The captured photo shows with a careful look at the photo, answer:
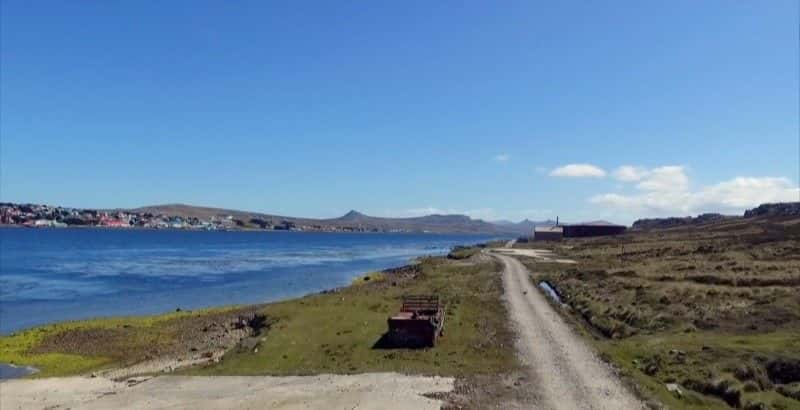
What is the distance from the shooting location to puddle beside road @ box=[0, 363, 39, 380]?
1438 inches

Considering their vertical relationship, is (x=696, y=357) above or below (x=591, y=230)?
below

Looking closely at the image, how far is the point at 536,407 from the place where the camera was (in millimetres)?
22781

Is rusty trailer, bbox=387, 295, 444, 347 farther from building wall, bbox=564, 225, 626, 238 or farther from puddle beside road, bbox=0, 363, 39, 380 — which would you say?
building wall, bbox=564, 225, 626, 238

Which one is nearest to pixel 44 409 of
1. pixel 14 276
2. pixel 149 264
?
pixel 14 276

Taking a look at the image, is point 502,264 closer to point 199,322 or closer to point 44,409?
point 199,322

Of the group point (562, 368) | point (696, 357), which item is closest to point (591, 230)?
point (696, 357)

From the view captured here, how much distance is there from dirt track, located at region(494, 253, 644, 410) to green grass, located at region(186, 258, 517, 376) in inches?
47.5

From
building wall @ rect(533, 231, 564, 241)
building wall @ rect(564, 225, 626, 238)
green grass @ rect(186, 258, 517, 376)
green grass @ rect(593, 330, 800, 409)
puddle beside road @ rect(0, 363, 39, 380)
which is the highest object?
building wall @ rect(564, 225, 626, 238)

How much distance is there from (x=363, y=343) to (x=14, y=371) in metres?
21.2

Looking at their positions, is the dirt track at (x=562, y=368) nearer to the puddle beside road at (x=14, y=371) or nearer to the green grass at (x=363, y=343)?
the green grass at (x=363, y=343)

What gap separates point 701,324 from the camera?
116ft

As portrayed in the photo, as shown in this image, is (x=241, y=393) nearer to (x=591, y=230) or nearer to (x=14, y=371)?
(x=14, y=371)

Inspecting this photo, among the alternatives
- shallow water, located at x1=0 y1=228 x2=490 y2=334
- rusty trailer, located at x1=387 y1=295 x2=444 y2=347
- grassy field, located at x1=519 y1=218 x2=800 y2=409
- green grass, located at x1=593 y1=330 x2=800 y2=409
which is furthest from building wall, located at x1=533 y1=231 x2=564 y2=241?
rusty trailer, located at x1=387 y1=295 x2=444 y2=347

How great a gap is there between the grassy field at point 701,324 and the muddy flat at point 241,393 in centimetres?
935
